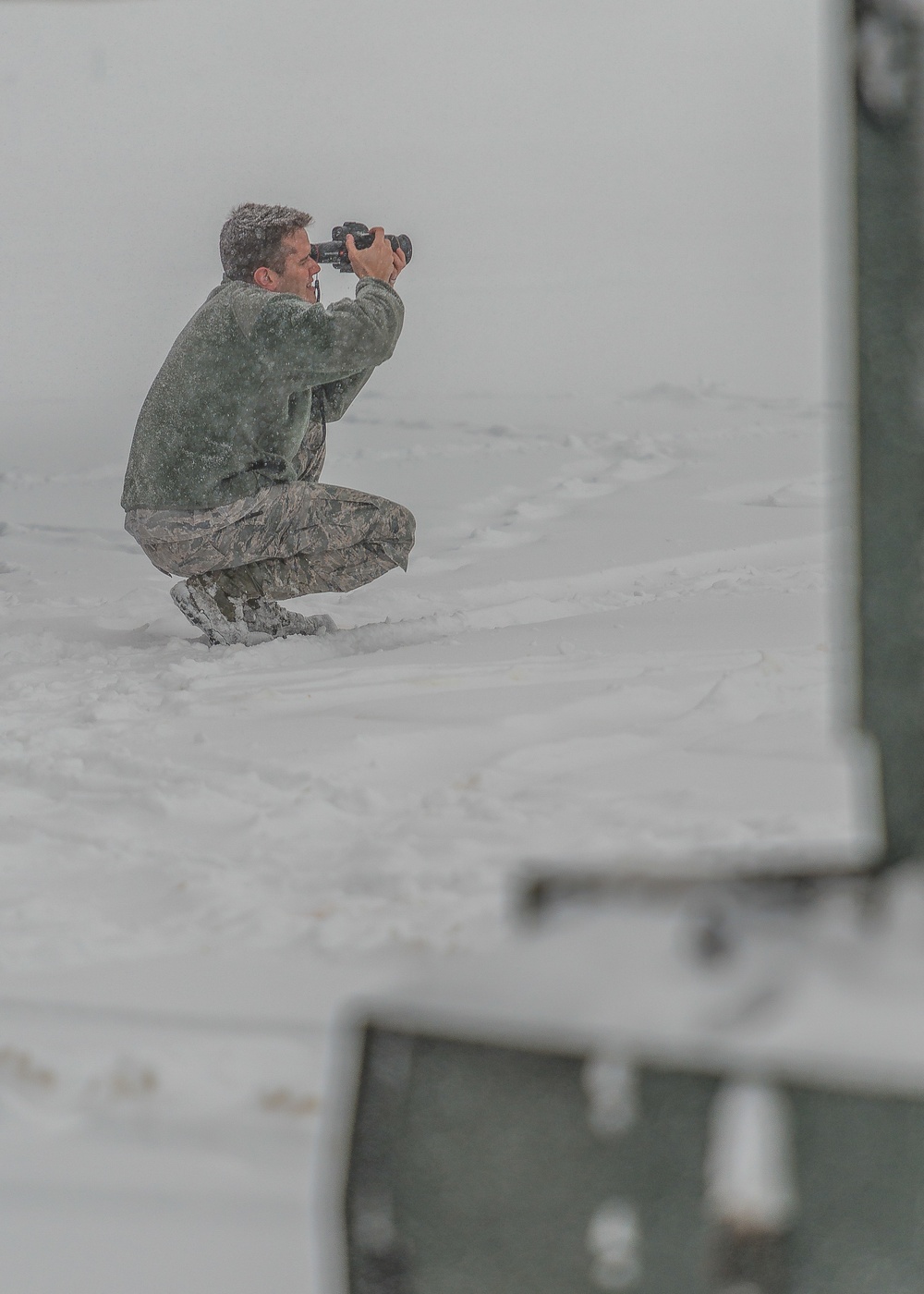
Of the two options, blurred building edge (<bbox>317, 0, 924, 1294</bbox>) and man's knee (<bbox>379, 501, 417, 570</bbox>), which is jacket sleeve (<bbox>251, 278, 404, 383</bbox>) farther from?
blurred building edge (<bbox>317, 0, 924, 1294</bbox>)

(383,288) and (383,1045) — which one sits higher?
(383,1045)

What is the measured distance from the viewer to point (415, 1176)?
24.2 inches

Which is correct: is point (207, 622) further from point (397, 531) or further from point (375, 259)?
point (375, 259)

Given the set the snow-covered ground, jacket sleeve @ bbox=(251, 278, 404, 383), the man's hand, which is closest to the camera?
the snow-covered ground

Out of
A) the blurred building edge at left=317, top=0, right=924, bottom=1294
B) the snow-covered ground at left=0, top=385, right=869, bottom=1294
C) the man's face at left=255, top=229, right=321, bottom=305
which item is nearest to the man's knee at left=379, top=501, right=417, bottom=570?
the snow-covered ground at left=0, top=385, right=869, bottom=1294

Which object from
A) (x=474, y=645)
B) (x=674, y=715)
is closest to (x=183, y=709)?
(x=474, y=645)

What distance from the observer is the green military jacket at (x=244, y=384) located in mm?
2750

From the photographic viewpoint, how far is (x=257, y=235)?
9.22ft

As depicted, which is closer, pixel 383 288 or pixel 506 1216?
pixel 506 1216

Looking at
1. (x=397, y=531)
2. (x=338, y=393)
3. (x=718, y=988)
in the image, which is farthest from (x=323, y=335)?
(x=718, y=988)

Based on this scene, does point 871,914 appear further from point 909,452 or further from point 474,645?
point 474,645

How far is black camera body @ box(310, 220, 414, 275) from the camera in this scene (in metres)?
2.89

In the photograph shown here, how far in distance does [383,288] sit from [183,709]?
114 centimetres

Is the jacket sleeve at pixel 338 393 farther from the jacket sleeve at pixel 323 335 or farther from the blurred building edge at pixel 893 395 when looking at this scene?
the blurred building edge at pixel 893 395
